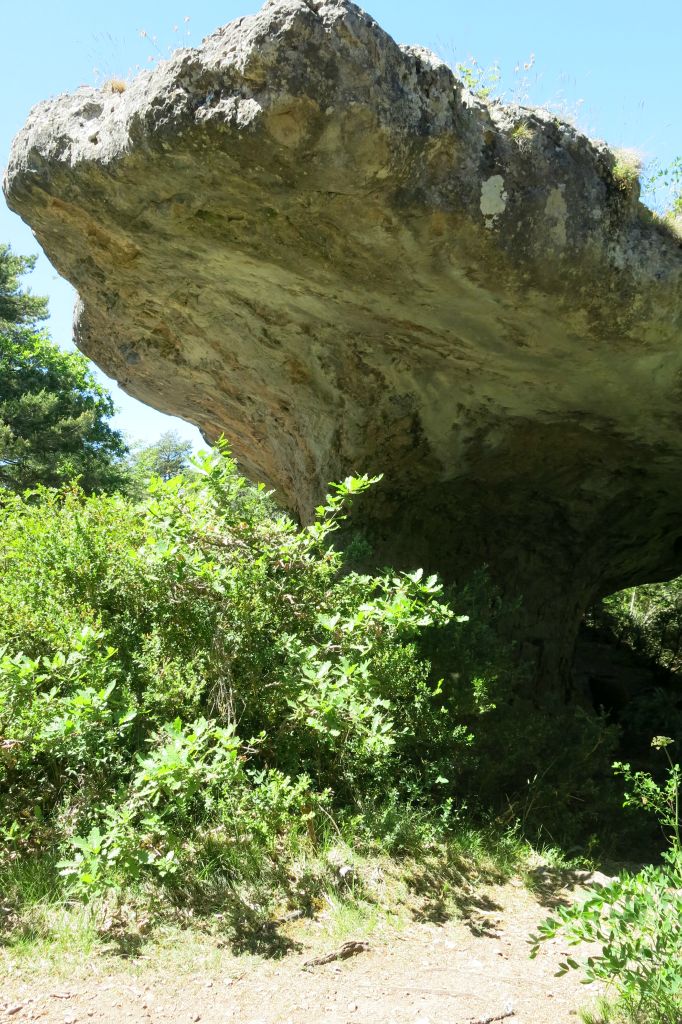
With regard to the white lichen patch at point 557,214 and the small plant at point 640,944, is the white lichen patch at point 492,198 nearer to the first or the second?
the white lichen patch at point 557,214

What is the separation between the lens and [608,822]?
225 inches

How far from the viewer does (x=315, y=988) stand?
329 cm

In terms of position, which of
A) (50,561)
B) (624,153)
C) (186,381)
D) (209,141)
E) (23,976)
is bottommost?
(23,976)

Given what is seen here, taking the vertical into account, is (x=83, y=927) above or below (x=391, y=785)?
below

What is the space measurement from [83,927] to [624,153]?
496 centimetres

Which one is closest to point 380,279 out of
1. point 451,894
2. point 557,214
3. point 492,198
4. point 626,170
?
point 492,198

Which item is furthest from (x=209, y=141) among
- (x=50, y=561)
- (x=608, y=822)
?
(x=608, y=822)

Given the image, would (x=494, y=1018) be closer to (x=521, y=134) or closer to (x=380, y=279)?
(x=380, y=279)

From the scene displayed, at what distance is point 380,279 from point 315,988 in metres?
3.76

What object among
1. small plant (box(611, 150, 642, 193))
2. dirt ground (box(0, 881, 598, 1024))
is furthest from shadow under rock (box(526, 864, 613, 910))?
small plant (box(611, 150, 642, 193))

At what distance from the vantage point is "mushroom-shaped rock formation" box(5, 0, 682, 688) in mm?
4363

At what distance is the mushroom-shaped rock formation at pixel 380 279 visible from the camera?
4363 millimetres

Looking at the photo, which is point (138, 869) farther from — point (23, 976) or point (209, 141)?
point (209, 141)

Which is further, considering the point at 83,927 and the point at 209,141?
the point at 209,141
